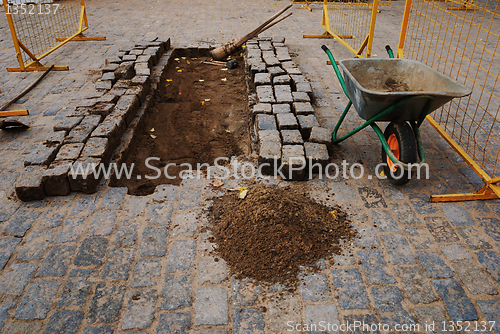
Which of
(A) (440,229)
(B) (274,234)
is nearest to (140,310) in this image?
(B) (274,234)

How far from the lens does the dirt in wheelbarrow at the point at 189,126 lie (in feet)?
14.8

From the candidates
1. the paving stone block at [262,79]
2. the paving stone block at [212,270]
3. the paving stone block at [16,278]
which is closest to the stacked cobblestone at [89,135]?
the paving stone block at [16,278]

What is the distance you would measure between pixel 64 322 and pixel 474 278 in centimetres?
318

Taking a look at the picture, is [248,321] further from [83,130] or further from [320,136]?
[83,130]

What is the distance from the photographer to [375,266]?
304 centimetres

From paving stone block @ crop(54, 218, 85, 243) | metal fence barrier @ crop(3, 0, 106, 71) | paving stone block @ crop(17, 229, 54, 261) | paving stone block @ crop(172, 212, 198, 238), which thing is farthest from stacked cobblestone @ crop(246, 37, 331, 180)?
metal fence barrier @ crop(3, 0, 106, 71)

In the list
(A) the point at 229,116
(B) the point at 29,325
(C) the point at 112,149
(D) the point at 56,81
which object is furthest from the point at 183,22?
(B) the point at 29,325

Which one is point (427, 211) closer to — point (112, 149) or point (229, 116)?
point (229, 116)

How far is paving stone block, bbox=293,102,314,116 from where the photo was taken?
5.02 m

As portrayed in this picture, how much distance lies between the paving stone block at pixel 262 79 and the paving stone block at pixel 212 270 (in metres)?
3.55

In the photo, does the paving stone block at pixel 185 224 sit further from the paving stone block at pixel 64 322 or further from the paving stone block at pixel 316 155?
the paving stone block at pixel 316 155

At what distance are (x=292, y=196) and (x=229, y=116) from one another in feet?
7.82

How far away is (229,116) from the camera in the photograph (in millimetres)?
5734

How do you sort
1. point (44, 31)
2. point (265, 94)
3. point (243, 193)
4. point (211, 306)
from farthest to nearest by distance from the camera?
point (44, 31), point (265, 94), point (243, 193), point (211, 306)
